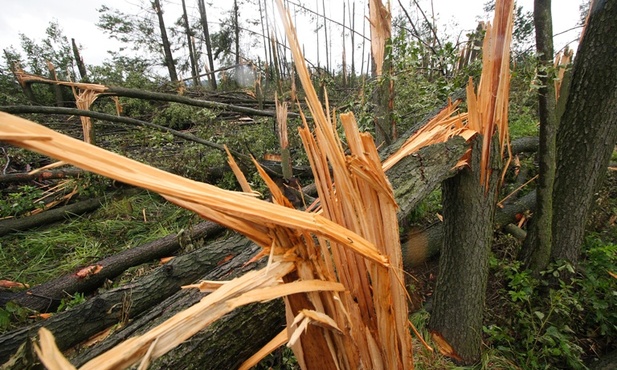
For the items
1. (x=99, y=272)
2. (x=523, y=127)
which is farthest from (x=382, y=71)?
(x=99, y=272)

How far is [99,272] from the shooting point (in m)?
2.85

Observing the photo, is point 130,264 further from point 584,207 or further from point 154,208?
point 584,207

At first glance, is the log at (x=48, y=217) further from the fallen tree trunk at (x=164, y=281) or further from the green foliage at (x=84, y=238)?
the fallen tree trunk at (x=164, y=281)

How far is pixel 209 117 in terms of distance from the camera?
4.72 metres

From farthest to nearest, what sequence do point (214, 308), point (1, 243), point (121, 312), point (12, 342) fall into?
1. point (1, 243)
2. point (121, 312)
3. point (12, 342)
4. point (214, 308)

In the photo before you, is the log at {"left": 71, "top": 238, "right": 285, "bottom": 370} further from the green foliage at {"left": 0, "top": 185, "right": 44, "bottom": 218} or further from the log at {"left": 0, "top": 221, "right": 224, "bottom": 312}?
the green foliage at {"left": 0, "top": 185, "right": 44, "bottom": 218}

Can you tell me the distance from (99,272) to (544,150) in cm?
382

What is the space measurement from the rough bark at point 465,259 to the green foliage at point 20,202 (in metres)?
4.86

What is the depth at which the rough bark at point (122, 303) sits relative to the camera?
2.02 metres

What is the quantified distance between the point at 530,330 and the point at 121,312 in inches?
113

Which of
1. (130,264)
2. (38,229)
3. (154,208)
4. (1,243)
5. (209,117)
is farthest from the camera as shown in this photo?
(209,117)

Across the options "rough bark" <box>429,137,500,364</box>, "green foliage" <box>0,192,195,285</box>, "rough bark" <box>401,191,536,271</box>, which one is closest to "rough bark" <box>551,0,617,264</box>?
"rough bark" <box>401,191,536,271</box>

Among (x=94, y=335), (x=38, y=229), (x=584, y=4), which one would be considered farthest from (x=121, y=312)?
(x=584, y=4)

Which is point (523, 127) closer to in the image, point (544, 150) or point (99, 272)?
point (544, 150)
